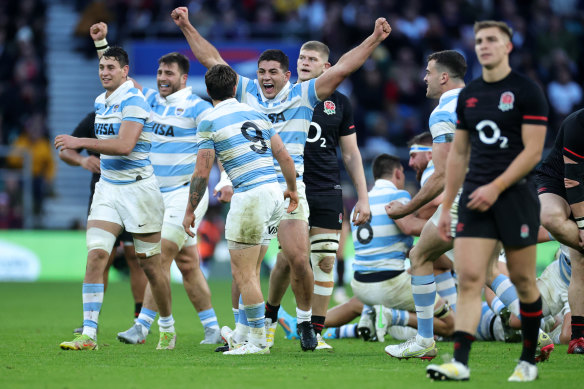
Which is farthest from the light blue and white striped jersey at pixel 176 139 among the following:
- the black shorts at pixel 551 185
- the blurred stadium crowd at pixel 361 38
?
the blurred stadium crowd at pixel 361 38

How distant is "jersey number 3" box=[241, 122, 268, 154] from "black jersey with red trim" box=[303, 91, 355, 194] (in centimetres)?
126

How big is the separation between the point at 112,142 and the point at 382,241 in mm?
3196

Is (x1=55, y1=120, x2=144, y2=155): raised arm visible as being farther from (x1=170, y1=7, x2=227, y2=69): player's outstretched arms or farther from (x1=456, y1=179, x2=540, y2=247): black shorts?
(x1=456, y1=179, x2=540, y2=247): black shorts

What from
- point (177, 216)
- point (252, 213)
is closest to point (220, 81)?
point (252, 213)

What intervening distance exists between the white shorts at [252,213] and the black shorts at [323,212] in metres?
1.16

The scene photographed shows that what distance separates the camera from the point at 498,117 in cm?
642

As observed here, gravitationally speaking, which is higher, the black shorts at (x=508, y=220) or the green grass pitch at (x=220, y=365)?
the black shorts at (x=508, y=220)

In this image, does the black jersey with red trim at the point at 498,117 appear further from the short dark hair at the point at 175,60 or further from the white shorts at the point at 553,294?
the short dark hair at the point at 175,60

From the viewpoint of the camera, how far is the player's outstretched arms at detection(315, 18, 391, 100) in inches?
332

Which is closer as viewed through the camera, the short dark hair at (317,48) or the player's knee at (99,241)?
the player's knee at (99,241)

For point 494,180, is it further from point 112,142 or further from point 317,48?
point 112,142

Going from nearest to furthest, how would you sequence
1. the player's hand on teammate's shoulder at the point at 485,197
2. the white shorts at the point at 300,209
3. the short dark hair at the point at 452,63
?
the player's hand on teammate's shoulder at the point at 485,197
the short dark hair at the point at 452,63
the white shorts at the point at 300,209

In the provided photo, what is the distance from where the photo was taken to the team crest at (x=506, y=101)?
20.9ft

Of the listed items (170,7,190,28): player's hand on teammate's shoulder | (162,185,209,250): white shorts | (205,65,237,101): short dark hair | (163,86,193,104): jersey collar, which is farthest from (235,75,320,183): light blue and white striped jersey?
(170,7,190,28): player's hand on teammate's shoulder
